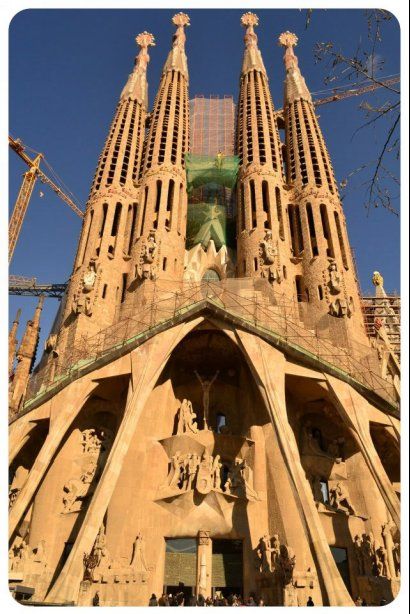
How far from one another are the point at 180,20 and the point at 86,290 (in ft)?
95.9

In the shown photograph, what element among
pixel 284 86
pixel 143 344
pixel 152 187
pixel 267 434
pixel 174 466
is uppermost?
pixel 284 86

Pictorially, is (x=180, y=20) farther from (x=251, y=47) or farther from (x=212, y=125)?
(x=212, y=125)

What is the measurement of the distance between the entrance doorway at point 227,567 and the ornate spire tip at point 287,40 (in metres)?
35.6

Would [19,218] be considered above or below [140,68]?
below

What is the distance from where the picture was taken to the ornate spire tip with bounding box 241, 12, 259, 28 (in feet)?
125

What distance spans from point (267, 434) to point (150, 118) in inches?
959

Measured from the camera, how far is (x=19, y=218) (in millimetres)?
39094

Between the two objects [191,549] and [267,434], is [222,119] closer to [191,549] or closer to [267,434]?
[267,434]

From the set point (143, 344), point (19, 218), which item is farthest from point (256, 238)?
point (19, 218)

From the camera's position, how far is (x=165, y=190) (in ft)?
83.5

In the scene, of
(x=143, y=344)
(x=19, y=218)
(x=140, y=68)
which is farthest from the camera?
(x=19, y=218)

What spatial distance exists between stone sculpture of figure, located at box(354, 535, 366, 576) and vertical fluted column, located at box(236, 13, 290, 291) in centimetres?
1084

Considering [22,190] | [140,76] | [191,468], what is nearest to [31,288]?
[22,190]

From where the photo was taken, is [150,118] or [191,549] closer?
[191,549]
